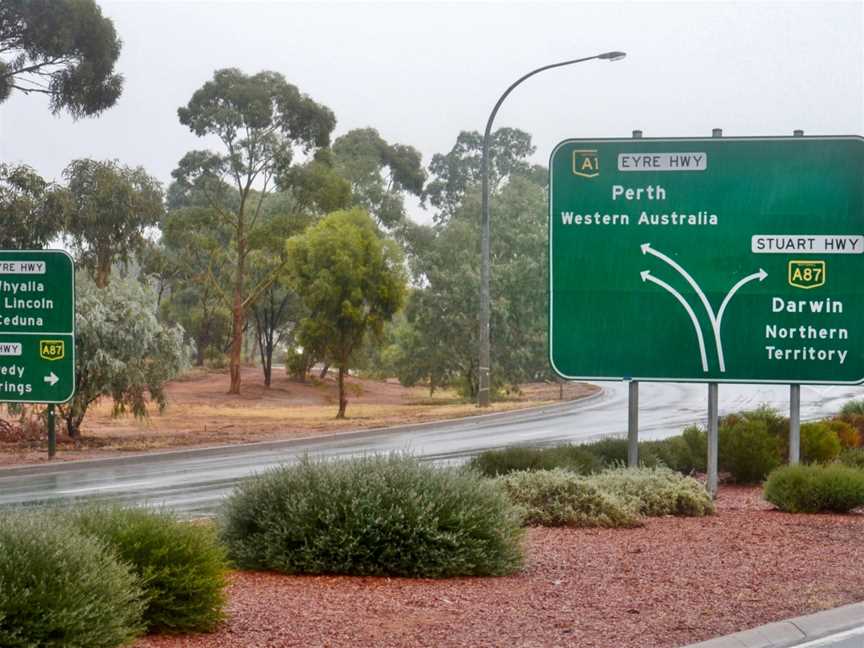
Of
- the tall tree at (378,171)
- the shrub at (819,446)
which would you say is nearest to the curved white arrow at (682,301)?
the shrub at (819,446)

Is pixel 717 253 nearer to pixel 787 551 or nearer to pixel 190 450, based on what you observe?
pixel 787 551

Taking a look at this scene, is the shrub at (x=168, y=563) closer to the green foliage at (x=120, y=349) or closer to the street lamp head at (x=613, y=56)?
the green foliage at (x=120, y=349)

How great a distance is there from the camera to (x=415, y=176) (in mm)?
73375

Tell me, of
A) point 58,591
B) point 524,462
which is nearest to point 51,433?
point 524,462

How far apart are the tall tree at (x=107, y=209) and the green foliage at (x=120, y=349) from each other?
10.9m

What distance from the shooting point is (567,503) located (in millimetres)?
13180

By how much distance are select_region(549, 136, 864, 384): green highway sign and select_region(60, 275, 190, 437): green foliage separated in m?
13.8

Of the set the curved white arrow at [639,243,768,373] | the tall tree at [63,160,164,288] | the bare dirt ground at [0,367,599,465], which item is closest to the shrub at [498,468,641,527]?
the curved white arrow at [639,243,768,373]

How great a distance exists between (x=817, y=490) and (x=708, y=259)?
9.37 ft

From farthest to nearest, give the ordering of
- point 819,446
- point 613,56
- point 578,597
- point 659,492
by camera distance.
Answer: point 613,56
point 819,446
point 659,492
point 578,597

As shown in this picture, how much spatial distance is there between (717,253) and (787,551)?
4.85m

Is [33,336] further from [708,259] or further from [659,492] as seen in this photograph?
[659,492]

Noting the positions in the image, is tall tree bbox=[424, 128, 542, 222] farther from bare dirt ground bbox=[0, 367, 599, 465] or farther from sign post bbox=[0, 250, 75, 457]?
sign post bbox=[0, 250, 75, 457]

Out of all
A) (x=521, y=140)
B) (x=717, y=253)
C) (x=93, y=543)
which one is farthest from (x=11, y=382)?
(x=521, y=140)
